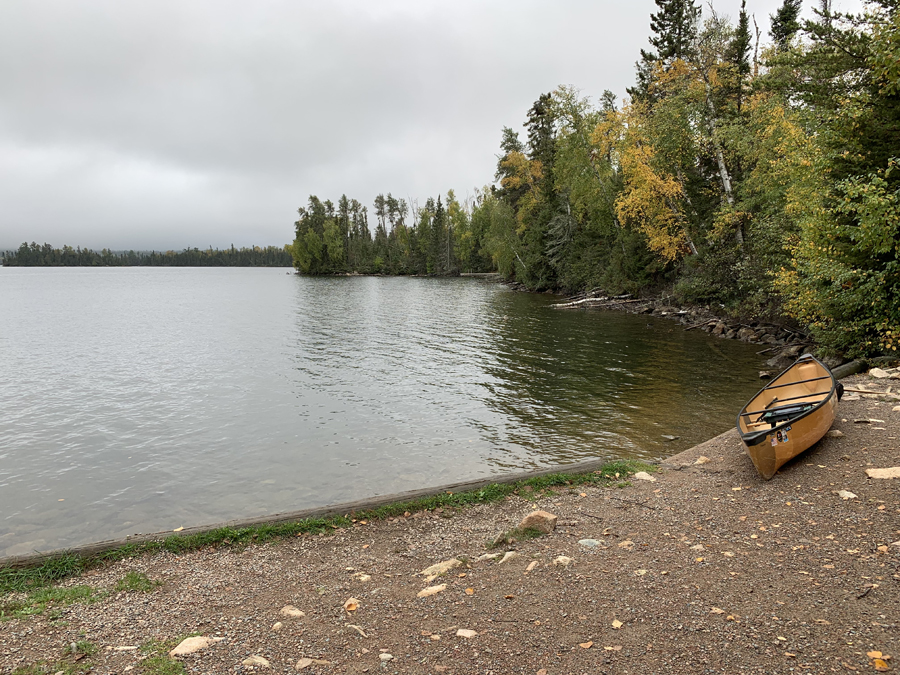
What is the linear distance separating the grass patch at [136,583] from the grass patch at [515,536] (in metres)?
4.66

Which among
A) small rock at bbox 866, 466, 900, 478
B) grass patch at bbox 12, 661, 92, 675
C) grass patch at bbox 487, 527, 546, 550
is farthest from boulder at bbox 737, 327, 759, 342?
grass patch at bbox 12, 661, 92, 675

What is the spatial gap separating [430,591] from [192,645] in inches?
104

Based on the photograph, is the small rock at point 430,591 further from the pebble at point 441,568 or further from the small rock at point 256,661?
the small rock at point 256,661

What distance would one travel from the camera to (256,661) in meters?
4.81

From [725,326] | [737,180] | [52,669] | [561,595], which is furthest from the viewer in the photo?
[737,180]

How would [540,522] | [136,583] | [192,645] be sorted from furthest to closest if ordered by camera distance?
[540,522], [136,583], [192,645]

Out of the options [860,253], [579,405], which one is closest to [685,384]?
[579,405]

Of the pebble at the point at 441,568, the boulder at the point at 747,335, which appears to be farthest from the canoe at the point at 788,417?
the boulder at the point at 747,335

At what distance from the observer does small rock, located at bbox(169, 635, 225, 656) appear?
4965 millimetres

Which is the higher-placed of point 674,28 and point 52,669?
point 674,28

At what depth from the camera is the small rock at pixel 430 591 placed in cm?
602

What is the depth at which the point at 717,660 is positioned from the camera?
445 centimetres

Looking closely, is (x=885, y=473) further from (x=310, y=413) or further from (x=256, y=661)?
(x=310, y=413)

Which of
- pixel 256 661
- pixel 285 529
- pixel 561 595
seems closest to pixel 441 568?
pixel 561 595
